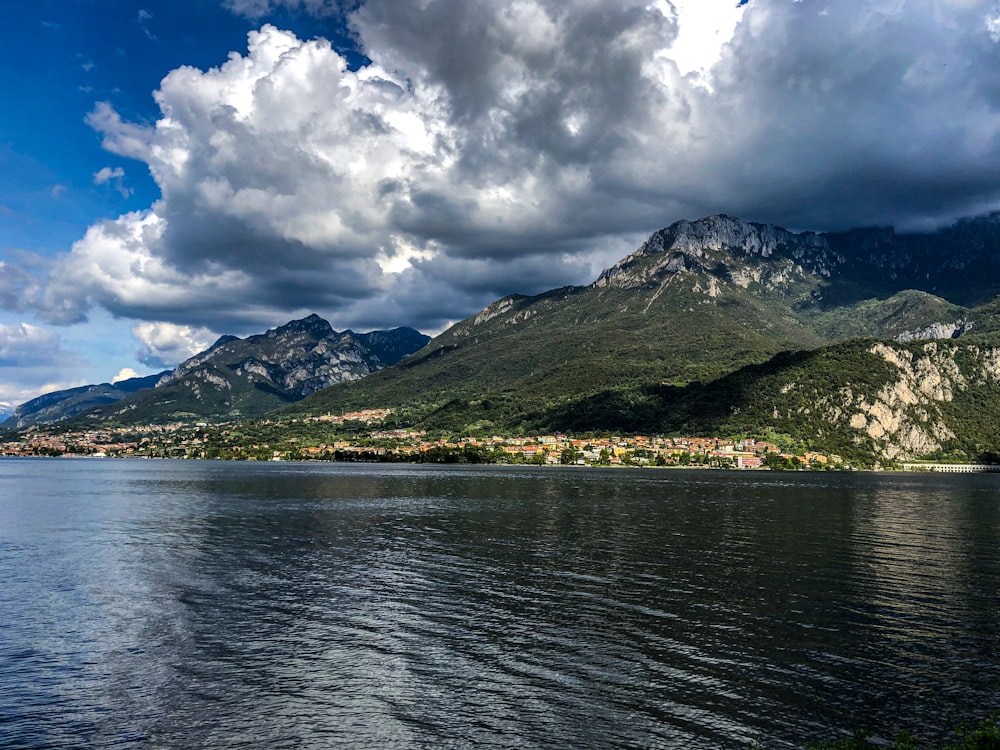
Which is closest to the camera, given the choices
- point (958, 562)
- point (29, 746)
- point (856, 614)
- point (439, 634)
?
point (29, 746)

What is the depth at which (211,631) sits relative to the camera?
30.5 metres

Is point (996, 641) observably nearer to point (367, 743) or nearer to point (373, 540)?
point (367, 743)

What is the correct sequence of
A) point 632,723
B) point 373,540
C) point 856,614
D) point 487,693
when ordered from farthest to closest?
point 373,540
point 856,614
point 487,693
point 632,723

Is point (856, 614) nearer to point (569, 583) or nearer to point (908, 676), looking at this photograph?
point (908, 676)

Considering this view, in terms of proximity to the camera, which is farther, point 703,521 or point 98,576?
Answer: point 703,521

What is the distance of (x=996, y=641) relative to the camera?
98.3 feet

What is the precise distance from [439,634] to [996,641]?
83.6 ft

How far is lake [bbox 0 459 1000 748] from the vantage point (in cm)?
2075

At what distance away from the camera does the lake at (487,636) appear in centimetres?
2075

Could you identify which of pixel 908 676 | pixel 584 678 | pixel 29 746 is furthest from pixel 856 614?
→ pixel 29 746

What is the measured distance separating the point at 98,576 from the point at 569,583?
30.9 metres

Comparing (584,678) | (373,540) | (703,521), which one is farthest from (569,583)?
(703,521)

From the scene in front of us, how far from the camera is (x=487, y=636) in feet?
97.7

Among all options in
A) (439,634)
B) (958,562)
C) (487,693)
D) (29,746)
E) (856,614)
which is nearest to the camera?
(29,746)
